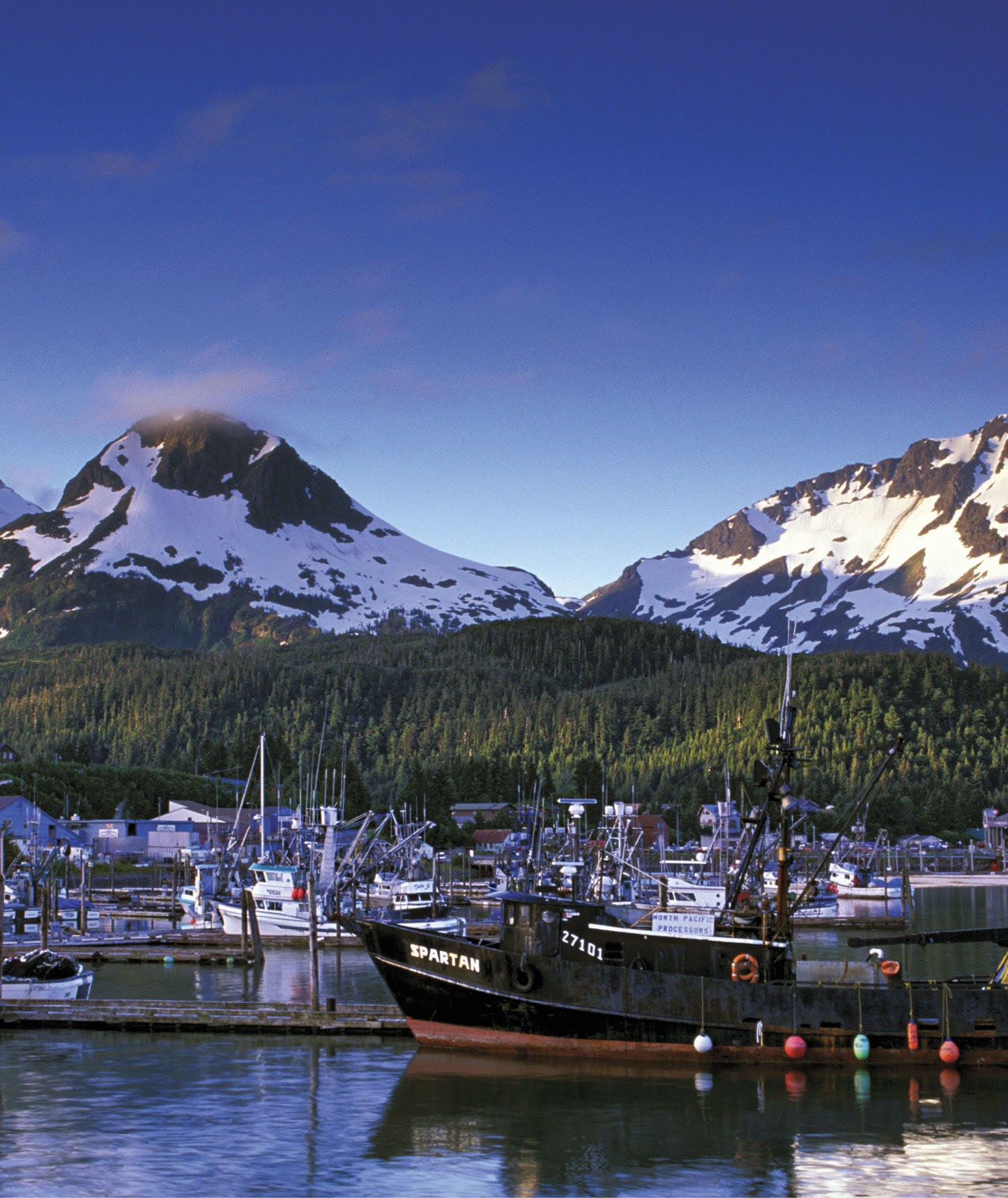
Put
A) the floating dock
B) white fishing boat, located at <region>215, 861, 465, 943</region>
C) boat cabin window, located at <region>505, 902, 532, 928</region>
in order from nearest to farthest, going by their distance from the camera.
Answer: boat cabin window, located at <region>505, 902, 532, 928</region>
the floating dock
white fishing boat, located at <region>215, 861, 465, 943</region>

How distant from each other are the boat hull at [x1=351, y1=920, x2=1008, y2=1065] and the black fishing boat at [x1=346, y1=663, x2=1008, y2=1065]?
4 centimetres

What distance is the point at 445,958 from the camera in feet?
164

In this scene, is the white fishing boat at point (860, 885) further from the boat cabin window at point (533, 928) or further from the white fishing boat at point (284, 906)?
the boat cabin window at point (533, 928)

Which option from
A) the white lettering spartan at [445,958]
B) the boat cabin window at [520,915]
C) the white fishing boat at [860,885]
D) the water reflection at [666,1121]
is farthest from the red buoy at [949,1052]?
the white fishing boat at [860,885]

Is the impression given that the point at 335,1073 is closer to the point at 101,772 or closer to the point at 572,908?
the point at 572,908

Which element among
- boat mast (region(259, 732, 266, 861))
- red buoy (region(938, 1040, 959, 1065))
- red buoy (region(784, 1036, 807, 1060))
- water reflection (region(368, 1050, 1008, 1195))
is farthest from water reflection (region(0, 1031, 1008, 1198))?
boat mast (region(259, 732, 266, 861))

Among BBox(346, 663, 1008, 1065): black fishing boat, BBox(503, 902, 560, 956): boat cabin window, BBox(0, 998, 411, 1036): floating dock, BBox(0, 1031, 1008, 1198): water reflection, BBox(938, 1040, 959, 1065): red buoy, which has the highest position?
BBox(503, 902, 560, 956): boat cabin window

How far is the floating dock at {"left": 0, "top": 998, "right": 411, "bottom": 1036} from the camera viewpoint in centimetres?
5369

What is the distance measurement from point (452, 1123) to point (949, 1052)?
17.2 metres

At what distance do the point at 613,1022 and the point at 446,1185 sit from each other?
13594 mm

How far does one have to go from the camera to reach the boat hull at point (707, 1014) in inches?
1869

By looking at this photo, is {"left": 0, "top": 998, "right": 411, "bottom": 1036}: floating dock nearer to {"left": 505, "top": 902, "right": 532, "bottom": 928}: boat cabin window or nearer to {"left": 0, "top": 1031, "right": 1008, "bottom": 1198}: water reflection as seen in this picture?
{"left": 0, "top": 1031, "right": 1008, "bottom": 1198}: water reflection

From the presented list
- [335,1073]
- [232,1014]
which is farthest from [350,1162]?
[232,1014]

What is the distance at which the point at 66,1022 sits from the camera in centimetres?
5634
